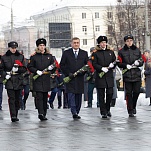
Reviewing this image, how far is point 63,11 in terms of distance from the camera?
359 feet

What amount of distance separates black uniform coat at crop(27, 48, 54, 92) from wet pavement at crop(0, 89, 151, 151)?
71cm

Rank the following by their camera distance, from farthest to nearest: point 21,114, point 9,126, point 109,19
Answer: point 109,19
point 21,114
point 9,126

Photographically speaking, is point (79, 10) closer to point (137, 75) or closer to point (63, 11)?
point (63, 11)

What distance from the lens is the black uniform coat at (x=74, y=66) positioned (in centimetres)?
1516

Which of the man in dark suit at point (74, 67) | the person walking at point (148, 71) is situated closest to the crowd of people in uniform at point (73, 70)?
the man in dark suit at point (74, 67)

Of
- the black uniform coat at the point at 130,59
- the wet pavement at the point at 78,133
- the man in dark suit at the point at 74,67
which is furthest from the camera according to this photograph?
the man in dark suit at the point at 74,67

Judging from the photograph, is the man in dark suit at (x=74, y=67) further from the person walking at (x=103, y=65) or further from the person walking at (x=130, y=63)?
the person walking at (x=130, y=63)

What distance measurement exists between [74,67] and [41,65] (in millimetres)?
736

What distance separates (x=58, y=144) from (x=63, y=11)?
99284mm

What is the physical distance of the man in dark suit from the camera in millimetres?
15156

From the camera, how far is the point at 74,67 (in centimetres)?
1516

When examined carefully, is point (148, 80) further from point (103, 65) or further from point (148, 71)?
point (103, 65)

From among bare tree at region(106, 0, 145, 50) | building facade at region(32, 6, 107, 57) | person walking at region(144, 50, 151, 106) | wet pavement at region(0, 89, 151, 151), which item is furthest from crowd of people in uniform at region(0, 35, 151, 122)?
building facade at region(32, 6, 107, 57)

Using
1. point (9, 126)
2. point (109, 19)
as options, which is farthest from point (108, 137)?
point (109, 19)
